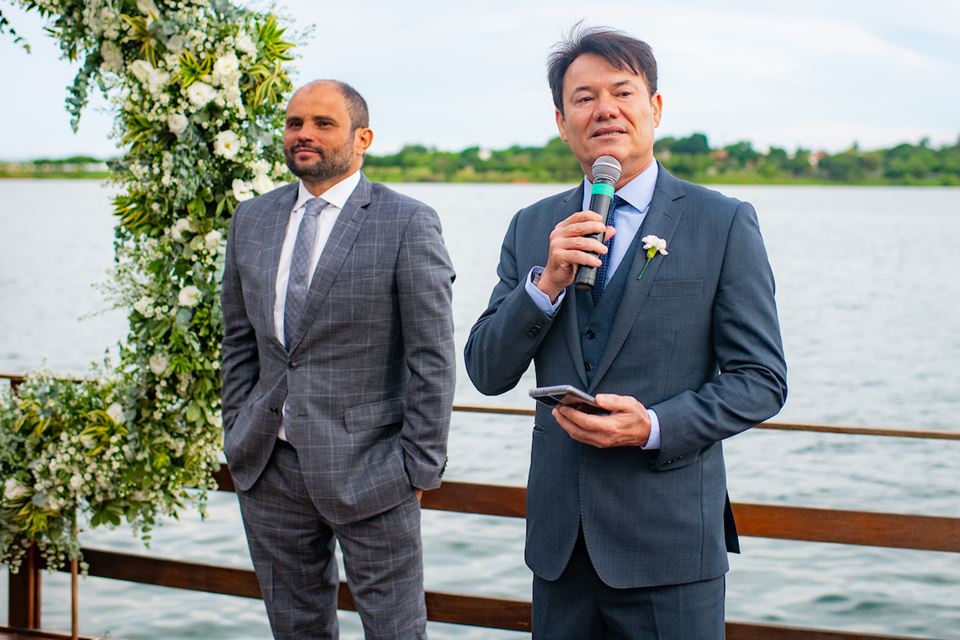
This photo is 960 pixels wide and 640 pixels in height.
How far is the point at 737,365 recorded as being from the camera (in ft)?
6.03

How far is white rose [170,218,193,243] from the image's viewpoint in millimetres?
3096

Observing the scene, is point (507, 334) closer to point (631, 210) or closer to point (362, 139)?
point (631, 210)

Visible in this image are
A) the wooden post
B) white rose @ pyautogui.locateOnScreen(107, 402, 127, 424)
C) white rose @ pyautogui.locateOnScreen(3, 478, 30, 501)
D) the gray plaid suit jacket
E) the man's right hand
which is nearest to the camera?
the man's right hand

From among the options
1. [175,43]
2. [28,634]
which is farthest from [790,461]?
[175,43]

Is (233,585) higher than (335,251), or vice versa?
(335,251)

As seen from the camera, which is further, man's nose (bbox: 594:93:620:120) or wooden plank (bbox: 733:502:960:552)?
wooden plank (bbox: 733:502:960:552)

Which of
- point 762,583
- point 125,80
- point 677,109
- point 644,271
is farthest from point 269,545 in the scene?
point 677,109

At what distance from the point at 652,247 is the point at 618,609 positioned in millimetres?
676

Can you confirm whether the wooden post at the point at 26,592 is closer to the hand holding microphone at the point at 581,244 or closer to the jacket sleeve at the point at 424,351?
the jacket sleeve at the point at 424,351

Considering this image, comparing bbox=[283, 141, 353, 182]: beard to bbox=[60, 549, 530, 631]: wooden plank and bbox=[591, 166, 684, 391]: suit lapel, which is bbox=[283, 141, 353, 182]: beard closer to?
bbox=[591, 166, 684, 391]: suit lapel

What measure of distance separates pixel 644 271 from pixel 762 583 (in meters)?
6.82

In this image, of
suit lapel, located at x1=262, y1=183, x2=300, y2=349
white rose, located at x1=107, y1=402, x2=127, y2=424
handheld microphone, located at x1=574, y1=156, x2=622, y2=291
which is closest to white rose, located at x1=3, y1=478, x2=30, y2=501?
white rose, located at x1=107, y1=402, x2=127, y2=424

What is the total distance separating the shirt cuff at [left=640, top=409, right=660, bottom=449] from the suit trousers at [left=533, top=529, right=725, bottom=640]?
0.80 ft

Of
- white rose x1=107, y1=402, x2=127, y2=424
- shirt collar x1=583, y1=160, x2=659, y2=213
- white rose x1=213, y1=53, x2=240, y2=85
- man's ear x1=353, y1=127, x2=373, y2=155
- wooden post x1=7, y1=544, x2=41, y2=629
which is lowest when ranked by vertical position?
wooden post x1=7, y1=544, x2=41, y2=629
